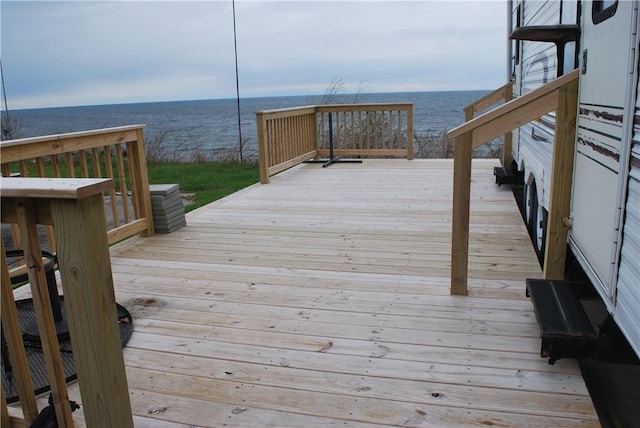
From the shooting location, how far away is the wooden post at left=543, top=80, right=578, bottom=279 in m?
2.68

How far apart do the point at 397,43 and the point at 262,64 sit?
6715 mm

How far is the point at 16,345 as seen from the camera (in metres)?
1.53

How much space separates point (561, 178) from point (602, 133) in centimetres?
63

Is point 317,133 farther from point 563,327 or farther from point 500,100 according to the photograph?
point 563,327

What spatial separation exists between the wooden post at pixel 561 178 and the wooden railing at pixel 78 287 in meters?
2.32

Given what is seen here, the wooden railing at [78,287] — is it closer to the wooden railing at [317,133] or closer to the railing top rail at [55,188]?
the railing top rail at [55,188]

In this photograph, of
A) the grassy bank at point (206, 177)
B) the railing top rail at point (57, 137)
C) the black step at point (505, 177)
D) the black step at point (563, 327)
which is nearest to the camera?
the black step at point (563, 327)

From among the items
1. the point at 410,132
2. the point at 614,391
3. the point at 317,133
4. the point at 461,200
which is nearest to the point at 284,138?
the point at 317,133

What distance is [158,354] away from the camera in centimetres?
246

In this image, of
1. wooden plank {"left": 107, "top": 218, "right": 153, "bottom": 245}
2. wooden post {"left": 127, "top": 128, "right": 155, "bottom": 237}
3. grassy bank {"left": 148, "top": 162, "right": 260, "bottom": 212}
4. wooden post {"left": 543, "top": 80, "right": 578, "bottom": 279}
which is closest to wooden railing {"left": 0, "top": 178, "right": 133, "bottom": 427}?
wooden post {"left": 543, "top": 80, "right": 578, "bottom": 279}

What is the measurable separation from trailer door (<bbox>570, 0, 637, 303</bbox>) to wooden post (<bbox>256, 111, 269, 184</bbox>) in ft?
15.0

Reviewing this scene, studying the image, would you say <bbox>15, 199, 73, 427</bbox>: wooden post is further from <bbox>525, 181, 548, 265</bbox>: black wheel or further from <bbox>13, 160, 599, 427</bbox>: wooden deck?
<bbox>525, 181, 548, 265</bbox>: black wheel

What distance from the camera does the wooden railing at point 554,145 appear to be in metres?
2.68

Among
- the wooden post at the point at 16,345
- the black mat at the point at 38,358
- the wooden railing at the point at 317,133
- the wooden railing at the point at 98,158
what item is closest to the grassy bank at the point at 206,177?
the wooden railing at the point at 317,133
